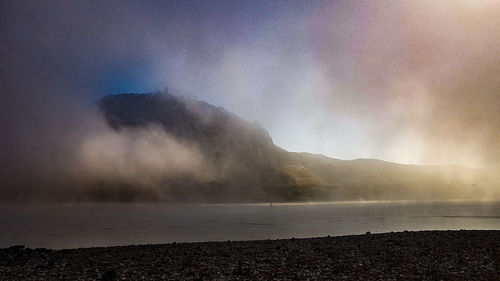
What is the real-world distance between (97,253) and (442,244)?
33798 millimetres

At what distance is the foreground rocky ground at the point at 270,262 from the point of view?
88.9 feet

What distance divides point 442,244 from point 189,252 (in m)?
25.2

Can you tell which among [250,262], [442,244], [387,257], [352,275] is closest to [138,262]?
[250,262]

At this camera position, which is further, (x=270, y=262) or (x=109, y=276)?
(x=270, y=262)

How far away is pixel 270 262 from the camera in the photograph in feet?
105

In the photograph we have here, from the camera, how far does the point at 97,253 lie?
39.3m

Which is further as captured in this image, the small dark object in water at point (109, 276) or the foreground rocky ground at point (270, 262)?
the foreground rocky ground at point (270, 262)

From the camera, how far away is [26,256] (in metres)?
37.2

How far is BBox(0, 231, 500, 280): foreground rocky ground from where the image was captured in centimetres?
2709

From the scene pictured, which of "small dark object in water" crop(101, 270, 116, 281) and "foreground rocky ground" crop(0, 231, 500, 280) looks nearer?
"small dark object in water" crop(101, 270, 116, 281)

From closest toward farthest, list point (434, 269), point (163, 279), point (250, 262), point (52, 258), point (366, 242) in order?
point (163, 279), point (434, 269), point (250, 262), point (52, 258), point (366, 242)

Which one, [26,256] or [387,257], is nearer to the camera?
[387,257]

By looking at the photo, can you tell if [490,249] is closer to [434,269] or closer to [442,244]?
[442,244]

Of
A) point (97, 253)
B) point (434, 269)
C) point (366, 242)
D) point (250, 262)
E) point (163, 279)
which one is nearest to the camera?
point (163, 279)
